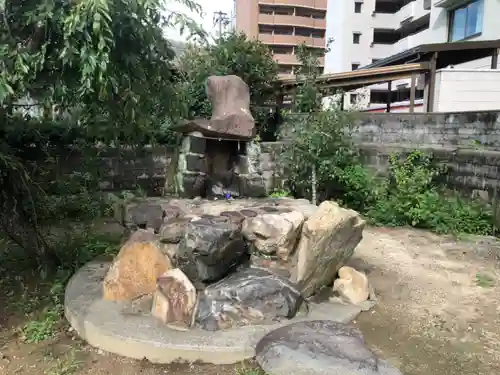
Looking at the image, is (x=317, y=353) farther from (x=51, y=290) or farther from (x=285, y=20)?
(x=285, y=20)

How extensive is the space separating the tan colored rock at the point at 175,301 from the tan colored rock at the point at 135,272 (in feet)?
0.73

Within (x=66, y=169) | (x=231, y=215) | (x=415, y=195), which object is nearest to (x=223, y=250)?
(x=231, y=215)

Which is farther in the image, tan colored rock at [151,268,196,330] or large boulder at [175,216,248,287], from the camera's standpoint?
large boulder at [175,216,248,287]

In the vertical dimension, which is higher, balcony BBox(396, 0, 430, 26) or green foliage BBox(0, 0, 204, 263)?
balcony BBox(396, 0, 430, 26)

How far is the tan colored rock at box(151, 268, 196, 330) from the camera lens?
305 cm

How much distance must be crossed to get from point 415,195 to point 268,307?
4574 millimetres

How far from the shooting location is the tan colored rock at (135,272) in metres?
3.40

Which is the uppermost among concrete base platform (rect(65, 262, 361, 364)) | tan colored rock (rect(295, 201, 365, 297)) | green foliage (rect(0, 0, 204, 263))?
green foliage (rect(0, 0, 204, 263))

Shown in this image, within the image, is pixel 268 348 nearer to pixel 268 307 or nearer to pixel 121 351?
pixel 268 307

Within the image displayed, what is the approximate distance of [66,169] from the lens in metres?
7.58

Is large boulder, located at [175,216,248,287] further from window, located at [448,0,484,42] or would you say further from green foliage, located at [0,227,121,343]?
window, located at [448,0,484,42]

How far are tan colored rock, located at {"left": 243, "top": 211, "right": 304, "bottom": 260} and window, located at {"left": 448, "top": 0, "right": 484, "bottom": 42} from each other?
52.9ft

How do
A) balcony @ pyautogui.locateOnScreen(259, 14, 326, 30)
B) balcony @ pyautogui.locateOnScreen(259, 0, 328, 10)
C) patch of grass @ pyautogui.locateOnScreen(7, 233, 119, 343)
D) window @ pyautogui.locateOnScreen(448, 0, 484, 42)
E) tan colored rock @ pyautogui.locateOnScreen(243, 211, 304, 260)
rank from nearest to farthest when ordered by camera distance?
1. patch of grass @ pyautogui.locateOnScreen(7, 233, 119, 343)
2. tan colored rock @ pyautogui.locateOnScreen(243, 211, 304, 260)
3. window @ pyautogui.locateOnScreen(448, 0, 484, 42)
4. balcony @ pyautogui.locateOnScreen(259, 0, 328, 10)
5. balcony @ pyautogui.locateOnScreen(259, 14, 326, 30)

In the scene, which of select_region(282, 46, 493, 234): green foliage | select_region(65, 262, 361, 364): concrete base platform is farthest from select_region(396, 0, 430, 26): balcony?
select_region(65, 262, 361, 364): concrete base platform
